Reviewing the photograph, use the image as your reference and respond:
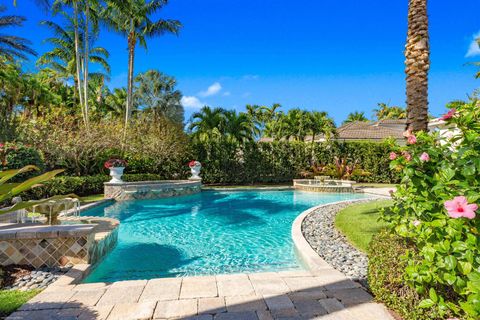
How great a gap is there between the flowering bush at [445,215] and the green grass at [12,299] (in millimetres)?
4483

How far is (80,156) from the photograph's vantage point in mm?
17000

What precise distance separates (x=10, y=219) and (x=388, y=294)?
872cm

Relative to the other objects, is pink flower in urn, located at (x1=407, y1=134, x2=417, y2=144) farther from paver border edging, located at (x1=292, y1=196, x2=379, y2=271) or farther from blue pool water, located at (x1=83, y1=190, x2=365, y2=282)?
blue pool water, located at (x1=83, y1=190, x2=365, y2=282)

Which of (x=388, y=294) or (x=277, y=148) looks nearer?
(x=388, y=294)

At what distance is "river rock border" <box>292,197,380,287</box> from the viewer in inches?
198

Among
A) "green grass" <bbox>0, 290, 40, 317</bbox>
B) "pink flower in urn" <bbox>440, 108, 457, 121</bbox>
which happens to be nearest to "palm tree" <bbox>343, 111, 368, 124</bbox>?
"pink flower in urn" <bbox>440, 108, 457, 121</bbox>

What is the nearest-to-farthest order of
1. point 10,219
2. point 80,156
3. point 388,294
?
point 388,294 < point 10,219 < point 80,156

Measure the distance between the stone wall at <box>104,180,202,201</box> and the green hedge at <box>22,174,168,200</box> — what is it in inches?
52.1

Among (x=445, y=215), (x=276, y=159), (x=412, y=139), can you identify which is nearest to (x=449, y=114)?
(x=412, y=139)

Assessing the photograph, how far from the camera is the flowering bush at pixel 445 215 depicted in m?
2.40

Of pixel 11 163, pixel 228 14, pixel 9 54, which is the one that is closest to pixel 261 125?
pixel 228 14

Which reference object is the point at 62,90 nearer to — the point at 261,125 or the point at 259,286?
the point at 261,125

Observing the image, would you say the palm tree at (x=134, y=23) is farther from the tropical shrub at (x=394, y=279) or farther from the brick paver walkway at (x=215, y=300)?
the tropical shrub at (x=394, y=279)

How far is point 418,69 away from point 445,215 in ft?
19.1
